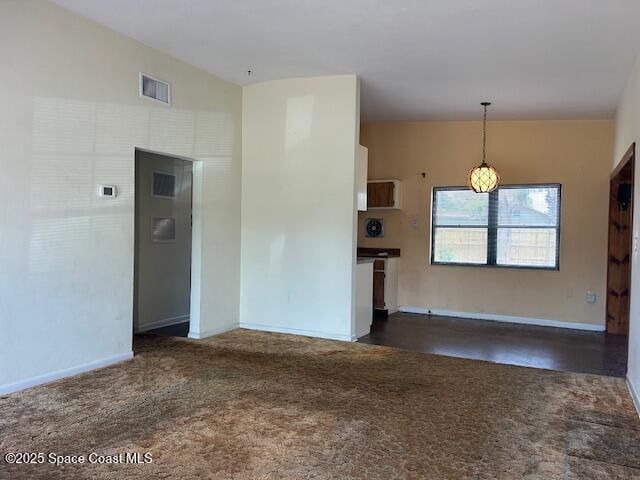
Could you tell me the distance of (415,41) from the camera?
4.09 meters

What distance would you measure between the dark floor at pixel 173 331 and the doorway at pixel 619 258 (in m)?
5.17

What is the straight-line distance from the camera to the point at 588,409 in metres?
3.35

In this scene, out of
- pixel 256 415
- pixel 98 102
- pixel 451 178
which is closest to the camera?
pixel 256 415

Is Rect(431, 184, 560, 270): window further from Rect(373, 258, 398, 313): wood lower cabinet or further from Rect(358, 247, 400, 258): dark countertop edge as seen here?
Rect(373, 258, 398, 313): wood lower cabinet

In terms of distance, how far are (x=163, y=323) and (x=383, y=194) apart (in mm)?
3555

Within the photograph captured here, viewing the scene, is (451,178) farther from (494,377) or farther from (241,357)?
(241,357)

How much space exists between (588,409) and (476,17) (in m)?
2.86

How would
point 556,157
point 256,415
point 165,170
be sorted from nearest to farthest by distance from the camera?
point 256,415 → point 165,170 → point 556,157

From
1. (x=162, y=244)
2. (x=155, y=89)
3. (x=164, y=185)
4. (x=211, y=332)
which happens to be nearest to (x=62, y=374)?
(x=211, y=332)

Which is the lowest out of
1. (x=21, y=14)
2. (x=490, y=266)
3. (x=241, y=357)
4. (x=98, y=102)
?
(x=241, y=357)

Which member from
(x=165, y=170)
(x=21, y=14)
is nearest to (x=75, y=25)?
(x=21, y=14)

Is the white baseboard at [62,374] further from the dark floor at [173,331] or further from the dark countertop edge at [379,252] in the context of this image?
the dark countertop edge at [379,252]

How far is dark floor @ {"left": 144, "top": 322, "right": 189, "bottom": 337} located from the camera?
17.9ft

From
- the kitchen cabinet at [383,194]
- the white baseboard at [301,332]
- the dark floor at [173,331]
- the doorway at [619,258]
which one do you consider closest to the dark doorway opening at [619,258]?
the doorway at [619,258]
